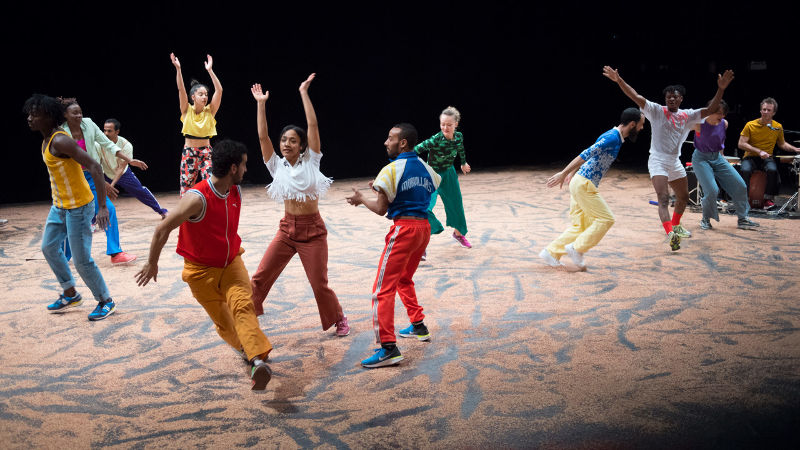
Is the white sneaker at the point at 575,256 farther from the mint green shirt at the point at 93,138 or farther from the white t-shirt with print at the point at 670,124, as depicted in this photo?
the mint green shirt at the point at 93,138

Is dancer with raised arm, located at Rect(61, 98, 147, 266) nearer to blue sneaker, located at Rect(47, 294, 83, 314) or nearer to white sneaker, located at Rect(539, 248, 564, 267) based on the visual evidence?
blue sneaker, located at Rect(47, 294, 83, 314)

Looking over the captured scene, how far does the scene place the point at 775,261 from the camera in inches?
238

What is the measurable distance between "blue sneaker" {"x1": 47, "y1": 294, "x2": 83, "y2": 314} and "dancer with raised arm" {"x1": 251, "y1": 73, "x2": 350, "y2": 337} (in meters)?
1.72

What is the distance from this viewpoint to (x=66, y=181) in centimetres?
459

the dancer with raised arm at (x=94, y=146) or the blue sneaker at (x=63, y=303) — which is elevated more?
the dancer with raised arm at (x=94, y=146)

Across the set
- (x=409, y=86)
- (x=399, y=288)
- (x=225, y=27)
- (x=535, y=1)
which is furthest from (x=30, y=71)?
(x=535, y=1)

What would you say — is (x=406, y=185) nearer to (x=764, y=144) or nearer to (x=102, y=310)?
(x=102, y=310)

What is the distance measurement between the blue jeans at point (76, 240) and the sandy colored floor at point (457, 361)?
0.30 m

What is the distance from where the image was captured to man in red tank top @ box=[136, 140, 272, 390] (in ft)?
10.9

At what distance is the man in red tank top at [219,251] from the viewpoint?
331cm

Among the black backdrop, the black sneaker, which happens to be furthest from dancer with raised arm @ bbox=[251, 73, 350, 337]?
the black backdrop

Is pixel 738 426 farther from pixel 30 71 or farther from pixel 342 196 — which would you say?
pixel 30 71

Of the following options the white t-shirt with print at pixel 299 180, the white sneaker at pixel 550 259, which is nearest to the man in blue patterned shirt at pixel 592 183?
the white sneaker at pixel 550 259

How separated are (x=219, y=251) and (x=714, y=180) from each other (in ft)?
20.6
